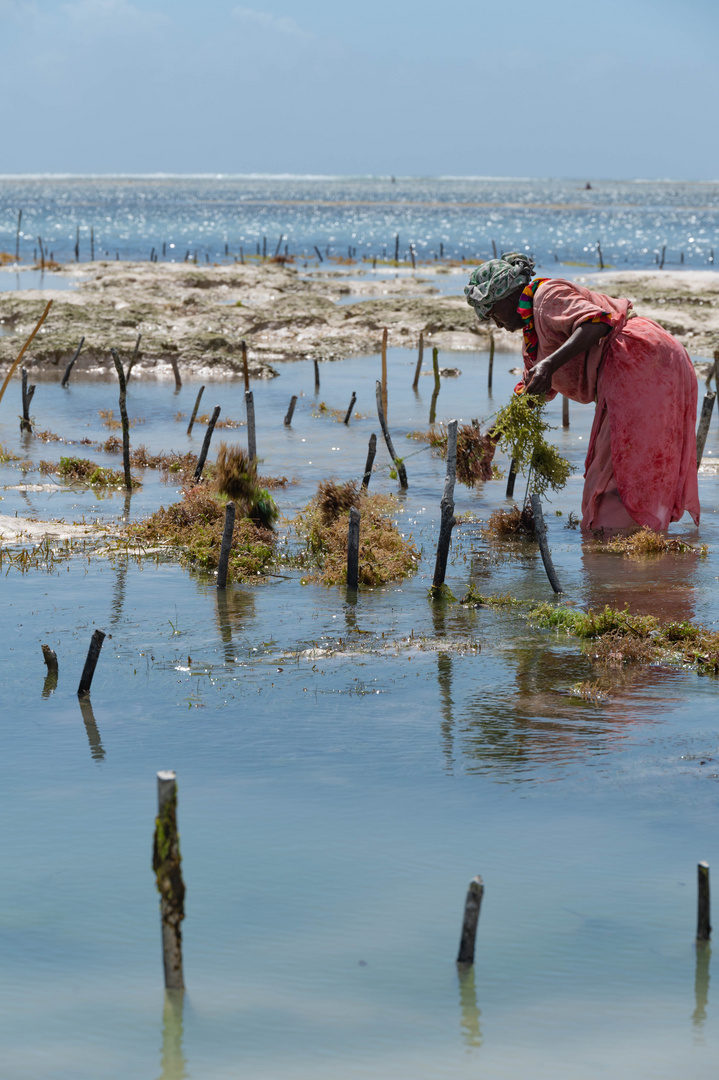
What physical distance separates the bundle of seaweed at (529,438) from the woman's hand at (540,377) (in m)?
0.10

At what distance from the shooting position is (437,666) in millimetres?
6711

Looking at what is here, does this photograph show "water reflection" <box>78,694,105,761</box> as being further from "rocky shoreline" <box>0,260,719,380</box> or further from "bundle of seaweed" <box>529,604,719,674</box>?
"rocky shoreline" <box>0,260,719,380</box>

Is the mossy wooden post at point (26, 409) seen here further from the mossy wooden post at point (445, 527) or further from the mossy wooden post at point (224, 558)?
the mossy wooden post at point (445, 527)

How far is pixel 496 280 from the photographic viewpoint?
8.02 m

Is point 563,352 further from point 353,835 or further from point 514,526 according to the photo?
point 353,835

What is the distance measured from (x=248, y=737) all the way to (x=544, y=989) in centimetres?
225

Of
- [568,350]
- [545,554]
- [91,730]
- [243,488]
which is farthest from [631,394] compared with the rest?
[91,730]

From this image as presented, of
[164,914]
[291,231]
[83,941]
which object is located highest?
[291,231]

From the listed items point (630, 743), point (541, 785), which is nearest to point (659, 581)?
point (630, 743)

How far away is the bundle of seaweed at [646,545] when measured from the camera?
8.70 m

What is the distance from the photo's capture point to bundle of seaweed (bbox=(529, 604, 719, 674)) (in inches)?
262

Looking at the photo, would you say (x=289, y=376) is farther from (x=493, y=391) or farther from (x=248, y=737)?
(x=248, y=737)

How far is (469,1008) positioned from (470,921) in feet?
0.95

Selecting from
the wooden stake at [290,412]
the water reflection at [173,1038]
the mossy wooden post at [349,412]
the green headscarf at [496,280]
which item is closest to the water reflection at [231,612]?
the green headscarf at [496,280]
